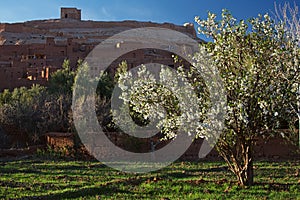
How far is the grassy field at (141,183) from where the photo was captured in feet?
26.4

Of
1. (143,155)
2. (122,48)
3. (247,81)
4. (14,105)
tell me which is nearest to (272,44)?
(247,81)

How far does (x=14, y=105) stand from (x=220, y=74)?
1369cm

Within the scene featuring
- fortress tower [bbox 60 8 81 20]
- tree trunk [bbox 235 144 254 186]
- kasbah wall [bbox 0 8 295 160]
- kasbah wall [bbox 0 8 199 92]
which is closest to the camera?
tree trunk [bbox 235 144 254 186]

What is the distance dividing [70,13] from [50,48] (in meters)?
41.0

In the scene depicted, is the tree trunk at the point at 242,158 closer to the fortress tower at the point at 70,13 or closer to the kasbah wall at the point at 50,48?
the kasbah wall at the point at 50,48

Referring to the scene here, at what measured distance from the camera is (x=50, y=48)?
44.6 m

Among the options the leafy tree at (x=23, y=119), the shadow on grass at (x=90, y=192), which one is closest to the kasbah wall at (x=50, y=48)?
the leafy tree at (x=23, y=119)

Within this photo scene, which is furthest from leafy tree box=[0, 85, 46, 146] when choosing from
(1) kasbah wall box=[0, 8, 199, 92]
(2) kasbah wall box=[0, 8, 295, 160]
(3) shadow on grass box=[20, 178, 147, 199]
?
(1) kasbah wall box=[0, 8, 199, 92]

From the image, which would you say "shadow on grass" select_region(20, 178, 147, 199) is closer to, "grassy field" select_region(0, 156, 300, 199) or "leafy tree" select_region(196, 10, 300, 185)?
"grassy field" select_region(0, 156, 300, 199)

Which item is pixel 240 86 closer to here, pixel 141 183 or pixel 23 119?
pixel 141 183

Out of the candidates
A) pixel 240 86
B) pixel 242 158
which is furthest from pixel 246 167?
pixel 240 86

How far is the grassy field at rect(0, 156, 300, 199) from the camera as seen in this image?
8.05m

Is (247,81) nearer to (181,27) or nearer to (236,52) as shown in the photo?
(236,52)

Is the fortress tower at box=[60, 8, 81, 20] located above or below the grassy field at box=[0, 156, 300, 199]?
above
